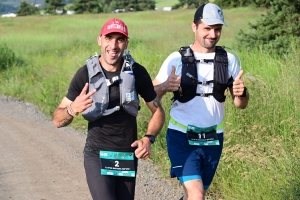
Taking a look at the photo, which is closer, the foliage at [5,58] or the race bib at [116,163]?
the race bib at [116,163]

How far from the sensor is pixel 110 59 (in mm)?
3990

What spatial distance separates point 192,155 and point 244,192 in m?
1.30

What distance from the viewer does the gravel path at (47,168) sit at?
6.59 meters

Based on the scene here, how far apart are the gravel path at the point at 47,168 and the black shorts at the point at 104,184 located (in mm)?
2216

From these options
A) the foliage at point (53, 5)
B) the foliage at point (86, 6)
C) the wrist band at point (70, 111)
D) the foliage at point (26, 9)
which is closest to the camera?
the wrist band at point (70, 111)

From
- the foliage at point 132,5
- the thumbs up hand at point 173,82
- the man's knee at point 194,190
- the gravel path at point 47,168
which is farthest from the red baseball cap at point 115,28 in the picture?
the foliage at point 132,5

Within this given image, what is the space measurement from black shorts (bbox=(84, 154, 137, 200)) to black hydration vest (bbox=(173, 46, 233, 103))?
74 cm

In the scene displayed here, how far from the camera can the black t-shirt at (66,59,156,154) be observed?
4.03m

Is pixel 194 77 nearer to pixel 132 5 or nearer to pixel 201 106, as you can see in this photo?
pixel 201 106

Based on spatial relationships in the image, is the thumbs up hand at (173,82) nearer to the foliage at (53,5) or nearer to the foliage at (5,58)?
the foliage at (5,58)

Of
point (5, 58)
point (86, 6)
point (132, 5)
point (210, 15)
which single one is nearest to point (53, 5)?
point (86, 6)

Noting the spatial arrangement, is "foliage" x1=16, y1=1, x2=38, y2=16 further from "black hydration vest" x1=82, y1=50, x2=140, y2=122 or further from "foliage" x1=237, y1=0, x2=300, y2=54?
"black hydration vest" x1=82, y1=50, x2=140, y2=122

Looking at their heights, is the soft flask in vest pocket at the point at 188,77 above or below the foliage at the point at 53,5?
above

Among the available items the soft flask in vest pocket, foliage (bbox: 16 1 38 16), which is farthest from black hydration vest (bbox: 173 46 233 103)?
foliage (bbox: 16 1 38 16)
